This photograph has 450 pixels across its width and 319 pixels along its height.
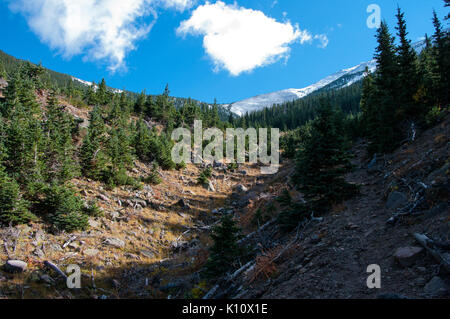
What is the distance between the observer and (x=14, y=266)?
33.5 feet

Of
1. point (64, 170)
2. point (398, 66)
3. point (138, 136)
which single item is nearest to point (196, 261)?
point (64, 170)

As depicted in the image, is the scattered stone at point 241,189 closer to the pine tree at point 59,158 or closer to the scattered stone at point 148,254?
the scattered stone at point 148,254

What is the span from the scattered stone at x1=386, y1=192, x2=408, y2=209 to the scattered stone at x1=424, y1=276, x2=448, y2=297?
17.5ft

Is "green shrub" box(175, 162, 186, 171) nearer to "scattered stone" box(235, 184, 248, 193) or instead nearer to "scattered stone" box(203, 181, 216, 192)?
"scattered stone" box(203, 181, 216, 192)

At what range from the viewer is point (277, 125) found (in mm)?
117438

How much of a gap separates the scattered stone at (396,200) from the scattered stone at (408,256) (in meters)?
4.10

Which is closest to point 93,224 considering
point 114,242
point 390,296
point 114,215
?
point 114,215

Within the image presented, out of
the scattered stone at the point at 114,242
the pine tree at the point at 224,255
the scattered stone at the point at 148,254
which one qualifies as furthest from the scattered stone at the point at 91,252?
the pine tree at the point at 224,255

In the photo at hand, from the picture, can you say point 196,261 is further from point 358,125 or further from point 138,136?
point 358,125

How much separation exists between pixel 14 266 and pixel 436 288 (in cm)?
1556

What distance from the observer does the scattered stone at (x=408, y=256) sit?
543cm

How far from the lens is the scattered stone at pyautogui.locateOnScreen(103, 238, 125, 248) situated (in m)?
15.0
